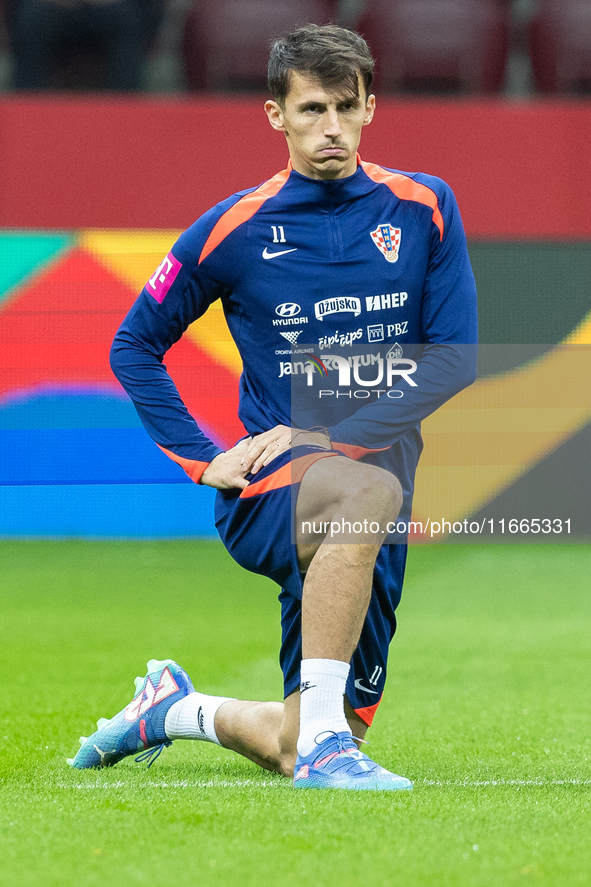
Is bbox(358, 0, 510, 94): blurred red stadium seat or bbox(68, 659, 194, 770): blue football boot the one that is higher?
bbox(358, 0, 510, 94): blurred red stadium seat

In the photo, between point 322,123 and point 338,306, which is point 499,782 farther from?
point 322,123

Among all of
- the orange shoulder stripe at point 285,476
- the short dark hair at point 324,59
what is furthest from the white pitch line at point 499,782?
the short dark hair at point 324,59

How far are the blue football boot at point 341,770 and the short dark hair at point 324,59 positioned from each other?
128 centimetres

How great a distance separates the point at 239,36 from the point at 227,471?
5438 millimetres

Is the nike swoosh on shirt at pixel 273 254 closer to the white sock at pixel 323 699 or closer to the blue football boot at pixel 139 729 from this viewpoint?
the white sock at pixel 323 699

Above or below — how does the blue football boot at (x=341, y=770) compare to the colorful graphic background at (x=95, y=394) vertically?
above

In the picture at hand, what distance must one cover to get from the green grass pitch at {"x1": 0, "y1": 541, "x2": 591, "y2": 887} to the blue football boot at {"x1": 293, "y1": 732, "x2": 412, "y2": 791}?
0.04 metres

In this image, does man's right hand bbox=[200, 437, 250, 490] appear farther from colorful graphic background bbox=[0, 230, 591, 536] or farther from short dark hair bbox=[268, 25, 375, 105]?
colorful graphic background bbox=[0, 230, 591, 536]

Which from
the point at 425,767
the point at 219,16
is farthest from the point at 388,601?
the point at 219,16

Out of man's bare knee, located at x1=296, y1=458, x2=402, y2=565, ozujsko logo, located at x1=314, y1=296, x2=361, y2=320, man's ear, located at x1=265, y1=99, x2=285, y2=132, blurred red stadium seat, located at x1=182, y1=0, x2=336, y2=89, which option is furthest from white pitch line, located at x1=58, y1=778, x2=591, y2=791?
blurred red stadium seat, located at x1=182, y1=0, x2=336, y2=89

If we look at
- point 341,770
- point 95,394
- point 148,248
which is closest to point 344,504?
point 341,770

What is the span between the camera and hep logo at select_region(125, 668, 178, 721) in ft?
8.38

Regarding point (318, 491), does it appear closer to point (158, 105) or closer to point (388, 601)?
point (388, 601)

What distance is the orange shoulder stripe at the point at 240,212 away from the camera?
7.97 feet
